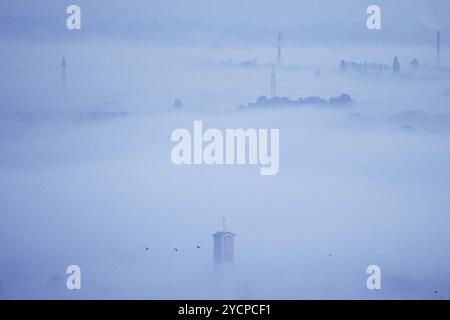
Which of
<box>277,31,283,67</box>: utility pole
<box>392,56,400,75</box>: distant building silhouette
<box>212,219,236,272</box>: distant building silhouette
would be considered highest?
<box>277,31,283,67</box>: utility pole

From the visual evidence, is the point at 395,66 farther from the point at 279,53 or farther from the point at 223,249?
the point at 223,249

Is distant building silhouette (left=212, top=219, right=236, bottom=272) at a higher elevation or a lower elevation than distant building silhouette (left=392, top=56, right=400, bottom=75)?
lower

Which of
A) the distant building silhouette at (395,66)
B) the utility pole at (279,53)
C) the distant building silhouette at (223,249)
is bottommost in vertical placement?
the distant building silhouette at (223,249)

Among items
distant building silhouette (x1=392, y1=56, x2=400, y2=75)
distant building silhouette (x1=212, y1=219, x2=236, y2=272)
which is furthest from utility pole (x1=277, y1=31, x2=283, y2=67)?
distant building silhouette (x1=212, y1=219, x2=236, y2=272)

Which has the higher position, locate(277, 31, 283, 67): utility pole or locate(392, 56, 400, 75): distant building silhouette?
locate(277, 31, 283, 67): utility pole

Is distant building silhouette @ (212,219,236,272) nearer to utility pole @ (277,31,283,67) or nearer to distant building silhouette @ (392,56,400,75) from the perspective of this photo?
utility pole @ (277,31,283,67)

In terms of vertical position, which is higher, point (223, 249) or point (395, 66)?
point (395, 66)

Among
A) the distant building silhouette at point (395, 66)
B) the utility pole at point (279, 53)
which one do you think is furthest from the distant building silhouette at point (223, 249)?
the distant building silhouette at point (395, 66)

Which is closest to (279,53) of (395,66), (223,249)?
(395,66)

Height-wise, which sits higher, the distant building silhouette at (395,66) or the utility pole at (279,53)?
the utility pole at (279,53)

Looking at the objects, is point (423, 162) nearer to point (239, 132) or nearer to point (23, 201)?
point (239, 132)

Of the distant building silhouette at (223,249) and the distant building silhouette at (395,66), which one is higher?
the distant building silhouette at (395,66)

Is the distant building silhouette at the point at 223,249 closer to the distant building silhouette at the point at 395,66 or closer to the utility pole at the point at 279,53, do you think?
the utility pole at the point at 279,53
